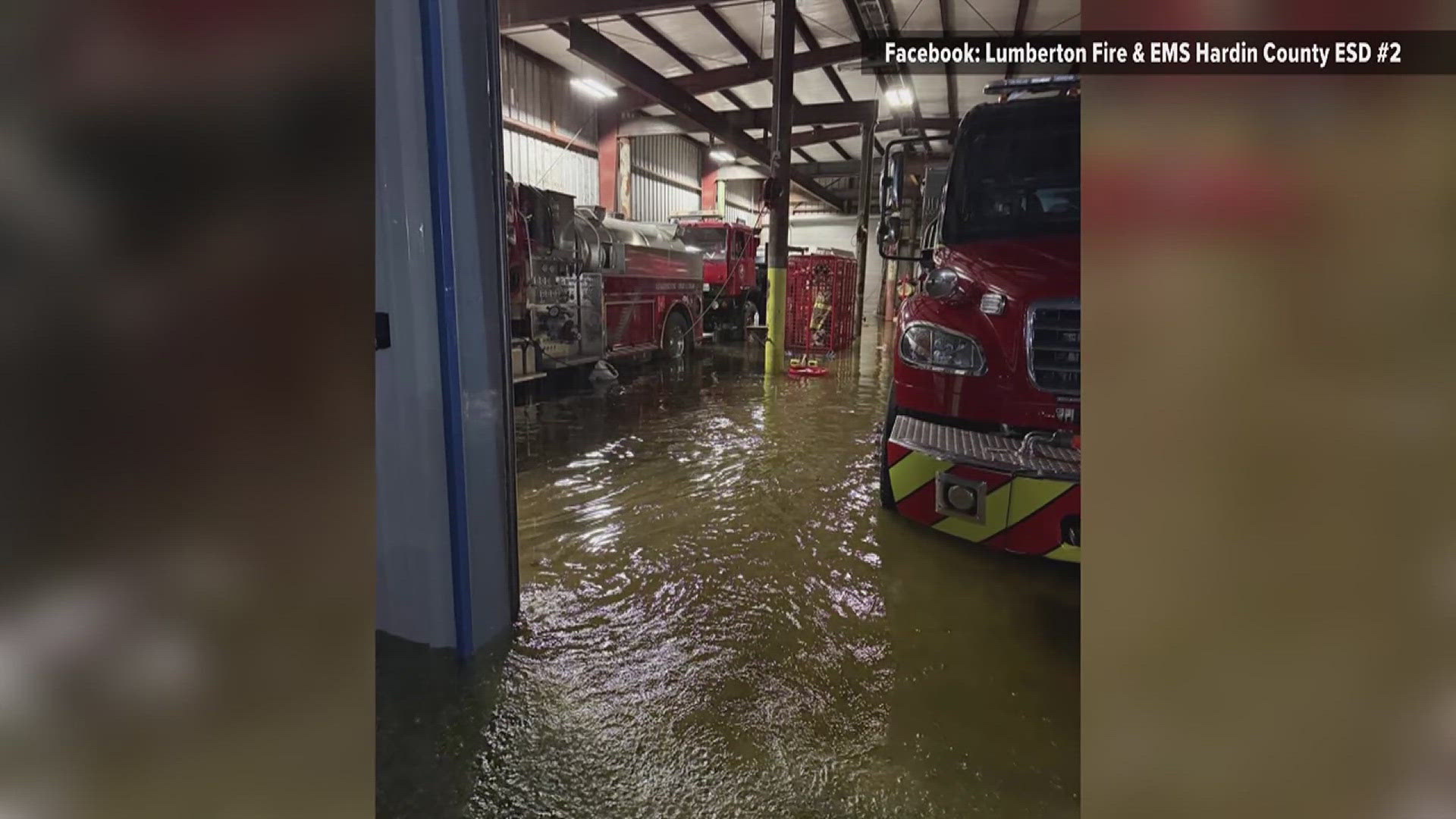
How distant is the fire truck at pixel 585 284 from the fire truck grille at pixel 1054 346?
4192mm

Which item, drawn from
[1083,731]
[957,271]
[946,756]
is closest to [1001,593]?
[946,756]

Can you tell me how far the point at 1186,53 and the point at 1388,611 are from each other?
0.64m

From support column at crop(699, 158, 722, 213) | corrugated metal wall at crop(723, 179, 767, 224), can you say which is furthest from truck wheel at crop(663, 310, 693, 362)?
corrugated metal wall at crop(723, 179, 767, 224)

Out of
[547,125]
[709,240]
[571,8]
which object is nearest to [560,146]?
[547,125]

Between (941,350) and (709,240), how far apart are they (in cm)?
1088

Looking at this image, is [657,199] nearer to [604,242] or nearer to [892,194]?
[604,242]

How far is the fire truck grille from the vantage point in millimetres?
2992

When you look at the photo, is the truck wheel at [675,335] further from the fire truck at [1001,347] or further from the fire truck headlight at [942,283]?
the fire truck headlight at [942,283]

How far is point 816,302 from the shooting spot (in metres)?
11.9

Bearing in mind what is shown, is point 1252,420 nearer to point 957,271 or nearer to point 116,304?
point 116,304

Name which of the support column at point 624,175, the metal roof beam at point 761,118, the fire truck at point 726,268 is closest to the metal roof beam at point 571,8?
the metal roof beam at point 761,118

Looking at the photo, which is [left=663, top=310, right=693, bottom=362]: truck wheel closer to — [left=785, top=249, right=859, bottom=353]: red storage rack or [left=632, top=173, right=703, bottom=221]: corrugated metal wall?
[left=785, top=249, right=859, bottom=353]: red storage rack

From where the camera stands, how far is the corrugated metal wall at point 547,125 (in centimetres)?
1407

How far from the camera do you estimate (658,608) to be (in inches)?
118
